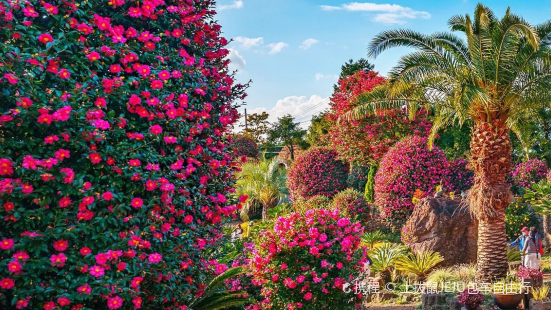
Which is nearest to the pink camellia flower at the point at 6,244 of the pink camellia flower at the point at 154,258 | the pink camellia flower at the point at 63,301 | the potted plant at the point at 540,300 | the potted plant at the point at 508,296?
the pink camellia flower at the point at 63,301

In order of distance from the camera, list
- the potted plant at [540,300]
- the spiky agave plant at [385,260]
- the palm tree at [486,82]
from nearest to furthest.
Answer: the potted plant at [540,300] → the palm tree at [486,82] → the spiky agave plant at [385,260]

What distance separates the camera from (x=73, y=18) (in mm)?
3398

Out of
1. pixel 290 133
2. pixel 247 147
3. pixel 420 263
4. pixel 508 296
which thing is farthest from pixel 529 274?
pixel 290 133

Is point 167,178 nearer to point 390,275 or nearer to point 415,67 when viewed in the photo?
point 415,67

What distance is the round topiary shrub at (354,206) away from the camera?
15344mm

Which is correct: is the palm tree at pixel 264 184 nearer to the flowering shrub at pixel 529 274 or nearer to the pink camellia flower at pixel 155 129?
the flowering shrub at pixel 529 274

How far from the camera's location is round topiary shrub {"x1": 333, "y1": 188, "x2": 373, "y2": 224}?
15344mm

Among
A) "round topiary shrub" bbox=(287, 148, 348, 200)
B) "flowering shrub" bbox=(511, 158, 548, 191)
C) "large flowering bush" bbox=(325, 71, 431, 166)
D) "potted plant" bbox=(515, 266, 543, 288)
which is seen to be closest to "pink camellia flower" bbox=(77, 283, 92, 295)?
"potted plant" bbox=(515, 266, 543, 288)

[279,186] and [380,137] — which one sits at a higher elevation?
[380,137]

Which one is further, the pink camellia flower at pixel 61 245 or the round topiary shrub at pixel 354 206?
the round topiary shrub at pixel 354 206

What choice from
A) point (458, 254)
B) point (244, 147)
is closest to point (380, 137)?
point (458, 254)

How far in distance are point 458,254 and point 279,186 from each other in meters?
10.9

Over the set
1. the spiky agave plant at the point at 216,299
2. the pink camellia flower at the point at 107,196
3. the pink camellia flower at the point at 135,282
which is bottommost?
the spiky agave plant at the point at 216,299

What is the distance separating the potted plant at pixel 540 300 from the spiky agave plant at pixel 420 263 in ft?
8.34
